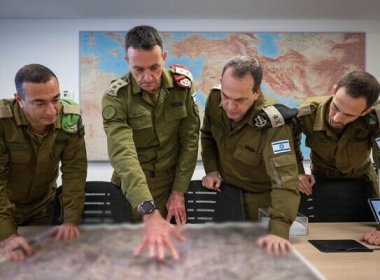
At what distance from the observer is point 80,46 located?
3129 millimetres

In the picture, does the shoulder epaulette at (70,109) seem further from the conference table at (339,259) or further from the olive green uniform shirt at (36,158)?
the conference table at (339,259)

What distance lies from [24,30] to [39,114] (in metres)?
1.99

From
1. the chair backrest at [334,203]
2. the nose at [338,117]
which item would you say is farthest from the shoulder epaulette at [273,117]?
→ the chair backrest at [334,203]

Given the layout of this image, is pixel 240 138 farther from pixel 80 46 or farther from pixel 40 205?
pixel 80 46

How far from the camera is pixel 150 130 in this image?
1.67 meters

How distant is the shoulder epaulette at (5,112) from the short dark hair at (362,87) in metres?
1.47

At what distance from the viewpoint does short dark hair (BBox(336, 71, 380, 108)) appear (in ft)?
5.10

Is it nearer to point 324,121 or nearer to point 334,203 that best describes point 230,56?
point 324,121

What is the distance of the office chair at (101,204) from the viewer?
63.3 inches

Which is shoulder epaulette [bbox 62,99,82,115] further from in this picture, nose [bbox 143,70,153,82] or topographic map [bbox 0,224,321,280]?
topographic map [bbox 0,224,321,280]

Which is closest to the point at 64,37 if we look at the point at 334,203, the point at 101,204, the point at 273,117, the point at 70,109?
the point at 70,109

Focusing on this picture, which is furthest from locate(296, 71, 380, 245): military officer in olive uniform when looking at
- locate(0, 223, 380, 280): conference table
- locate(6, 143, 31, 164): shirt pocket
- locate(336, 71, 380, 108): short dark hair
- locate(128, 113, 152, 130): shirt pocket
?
locate(6, 143, 31, 164): shirt pocket

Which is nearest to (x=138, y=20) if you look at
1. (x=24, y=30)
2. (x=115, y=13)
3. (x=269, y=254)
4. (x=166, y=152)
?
(x=115, y=13)

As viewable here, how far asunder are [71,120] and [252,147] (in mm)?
814
